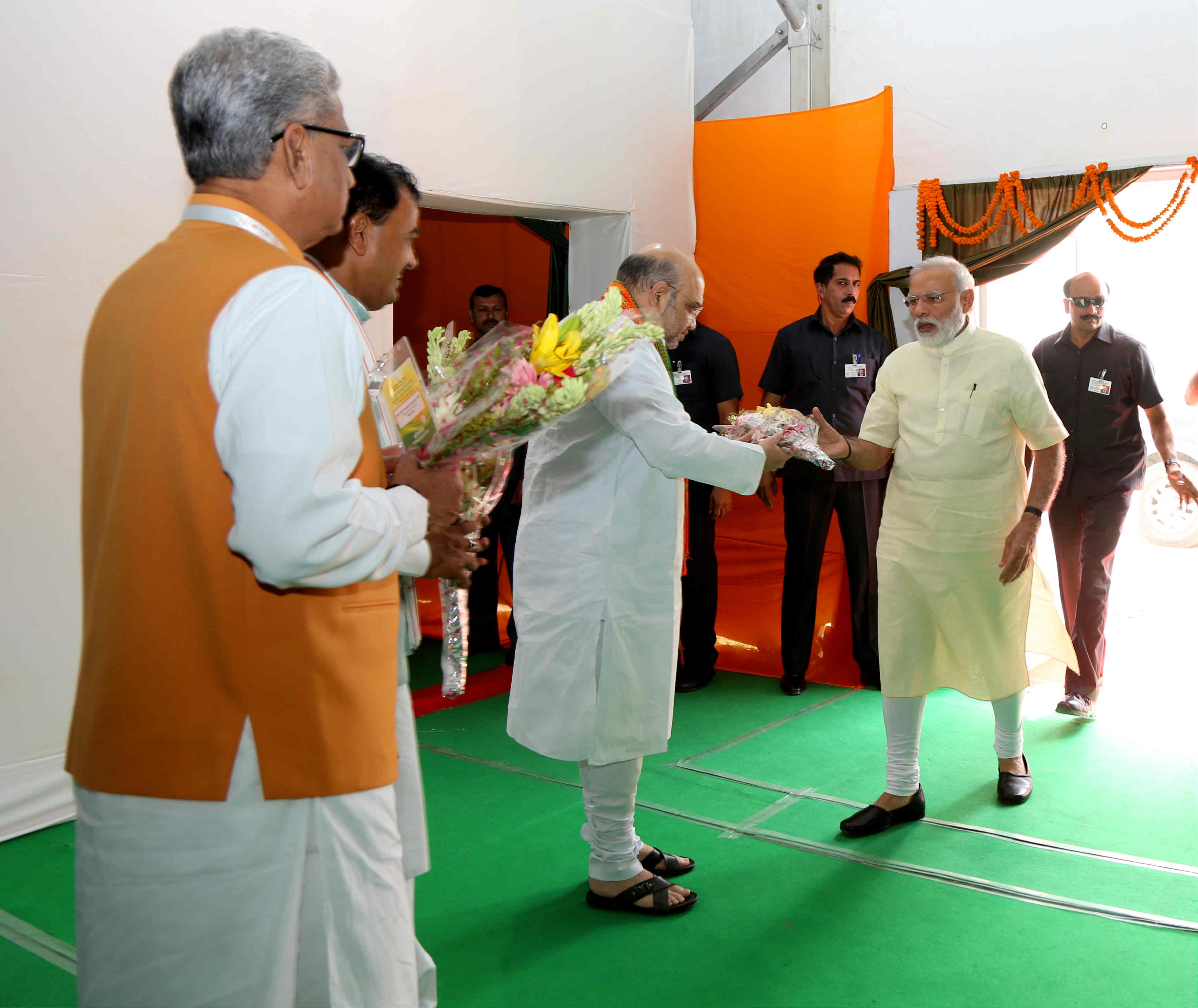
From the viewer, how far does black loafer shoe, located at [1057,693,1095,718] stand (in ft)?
16.4

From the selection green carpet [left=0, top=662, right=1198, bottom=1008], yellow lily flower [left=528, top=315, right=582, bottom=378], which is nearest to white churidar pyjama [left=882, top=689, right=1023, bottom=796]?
green carpet [left=0, top=662, right=1198, bottom=1008]

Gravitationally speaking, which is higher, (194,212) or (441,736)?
(194,212)

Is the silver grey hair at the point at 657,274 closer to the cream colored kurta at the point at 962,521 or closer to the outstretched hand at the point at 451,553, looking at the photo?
the cream colored kurta at the point at 962,521

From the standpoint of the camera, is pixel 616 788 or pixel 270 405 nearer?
pixel 270 405

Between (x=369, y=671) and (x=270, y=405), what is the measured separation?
39cm

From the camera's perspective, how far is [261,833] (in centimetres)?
131

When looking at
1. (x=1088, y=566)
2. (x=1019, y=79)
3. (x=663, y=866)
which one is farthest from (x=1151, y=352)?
(x=663, y=866)

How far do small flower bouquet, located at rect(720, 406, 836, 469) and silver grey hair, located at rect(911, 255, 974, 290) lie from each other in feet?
2.33

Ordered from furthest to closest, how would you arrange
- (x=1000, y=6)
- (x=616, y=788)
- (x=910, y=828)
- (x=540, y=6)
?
(x=1000, y=6) < (x=540, y=6) < (x=910, y=828) < (x=616, y=788)

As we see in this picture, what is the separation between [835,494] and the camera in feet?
18.7

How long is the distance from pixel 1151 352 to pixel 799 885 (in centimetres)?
491

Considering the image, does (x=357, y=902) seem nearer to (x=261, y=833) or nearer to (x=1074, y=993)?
(x=261, y=833)

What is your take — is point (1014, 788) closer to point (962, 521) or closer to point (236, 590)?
point (962, 521)

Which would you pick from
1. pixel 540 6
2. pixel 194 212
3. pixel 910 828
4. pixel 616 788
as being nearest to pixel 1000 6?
pixel 540 6
